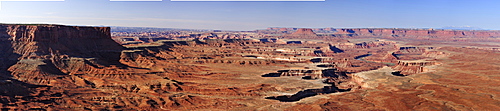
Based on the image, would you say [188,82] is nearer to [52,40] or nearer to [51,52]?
[51,52]

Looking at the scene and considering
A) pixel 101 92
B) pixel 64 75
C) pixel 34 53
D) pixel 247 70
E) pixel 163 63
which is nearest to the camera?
pixel 101 92

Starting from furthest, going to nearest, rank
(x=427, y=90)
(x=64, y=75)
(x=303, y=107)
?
(x=64, y=75)
(x=427, y=90)
(x=303, y=107)

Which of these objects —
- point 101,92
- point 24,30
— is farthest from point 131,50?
point 101,92

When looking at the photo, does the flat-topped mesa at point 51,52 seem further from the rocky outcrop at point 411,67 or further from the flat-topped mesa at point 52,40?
the rocky outcrop at point 411,67

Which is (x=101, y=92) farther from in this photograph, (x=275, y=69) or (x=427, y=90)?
(x=427, y=90)

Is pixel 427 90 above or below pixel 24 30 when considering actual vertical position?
below

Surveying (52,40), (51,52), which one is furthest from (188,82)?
(52,40)

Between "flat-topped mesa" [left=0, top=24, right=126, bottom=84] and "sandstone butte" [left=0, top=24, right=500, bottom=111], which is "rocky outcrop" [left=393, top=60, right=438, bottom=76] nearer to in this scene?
"sandstone butte" [left=0, top=24, right=500, bottom=111]

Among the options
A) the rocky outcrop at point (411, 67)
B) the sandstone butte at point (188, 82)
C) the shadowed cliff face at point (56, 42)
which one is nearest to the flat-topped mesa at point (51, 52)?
the shadowed cliff face at point (56, 42)
